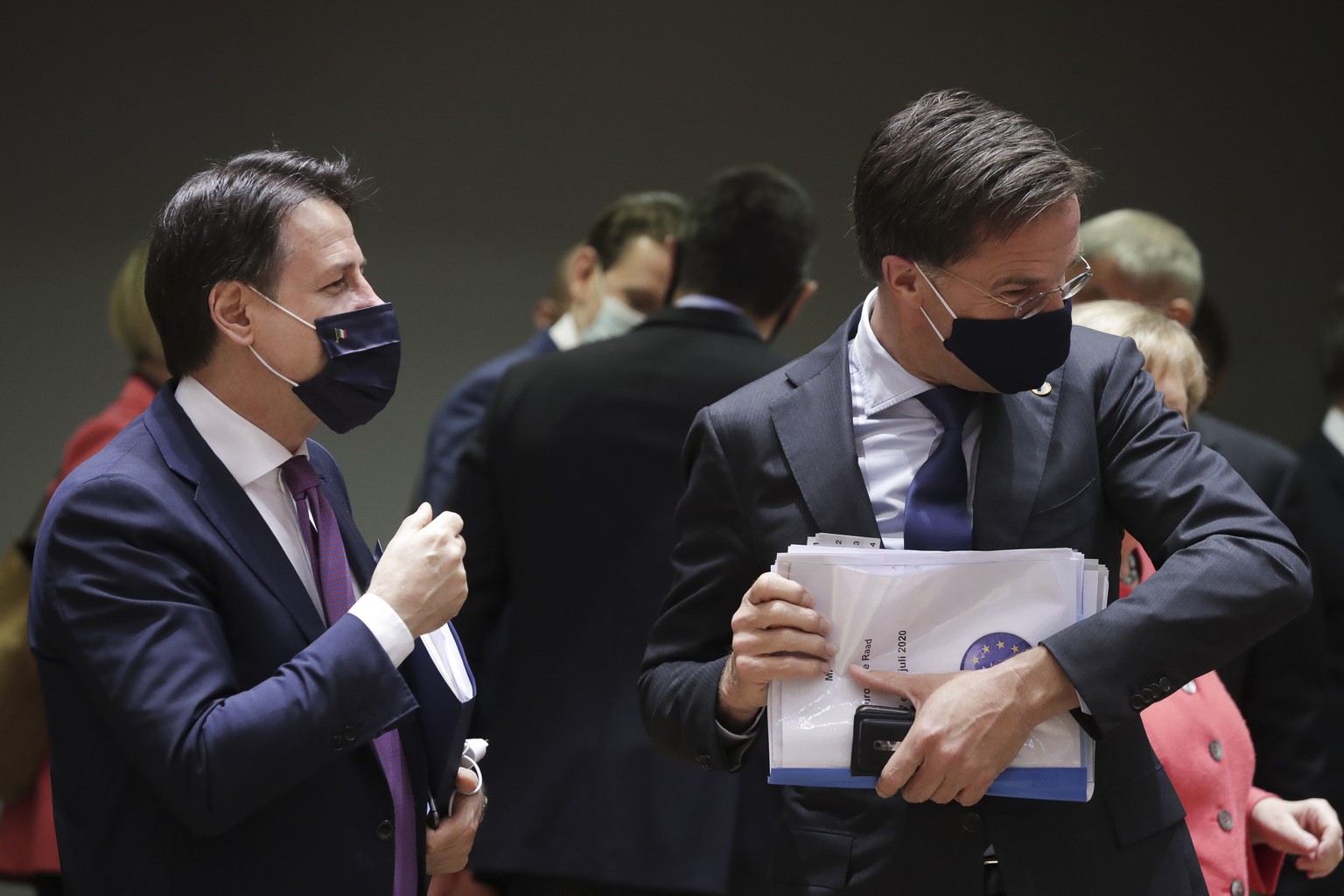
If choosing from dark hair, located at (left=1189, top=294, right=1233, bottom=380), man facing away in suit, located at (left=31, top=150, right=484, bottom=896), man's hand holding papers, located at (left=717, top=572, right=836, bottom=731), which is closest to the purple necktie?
man facing away in suit, located at (left=31, top=150, right=484, bottom=896)

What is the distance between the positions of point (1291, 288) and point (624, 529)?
4.14 metres

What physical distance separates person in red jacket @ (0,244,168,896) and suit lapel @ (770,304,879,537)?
5.53ft

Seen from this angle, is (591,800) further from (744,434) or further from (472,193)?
(472,193)

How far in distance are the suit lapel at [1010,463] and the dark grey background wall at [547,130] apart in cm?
387

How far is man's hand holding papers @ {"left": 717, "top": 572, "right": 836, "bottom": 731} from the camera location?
1.75 meters

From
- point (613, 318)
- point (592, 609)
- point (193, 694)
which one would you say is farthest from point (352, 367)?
point (613, 318)

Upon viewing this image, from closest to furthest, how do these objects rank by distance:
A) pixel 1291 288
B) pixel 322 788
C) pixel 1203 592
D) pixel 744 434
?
pixel 1203 592
pixel 322 788
pixel 744 434
pixel 1291 288

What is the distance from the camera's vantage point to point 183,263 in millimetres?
1973

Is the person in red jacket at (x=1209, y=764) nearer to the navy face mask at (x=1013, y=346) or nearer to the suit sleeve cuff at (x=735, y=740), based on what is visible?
the navy face mask at (x=1013, y=346)

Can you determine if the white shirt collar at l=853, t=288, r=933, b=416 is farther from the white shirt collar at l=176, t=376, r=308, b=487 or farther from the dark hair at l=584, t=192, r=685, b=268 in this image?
the dark hair at l=584, t=192, r=685, b=268

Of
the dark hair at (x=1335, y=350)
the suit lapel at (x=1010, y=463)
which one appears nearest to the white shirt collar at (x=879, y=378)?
the suit lapel at (x=1010, y=463)

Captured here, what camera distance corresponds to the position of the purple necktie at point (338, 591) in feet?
6.45

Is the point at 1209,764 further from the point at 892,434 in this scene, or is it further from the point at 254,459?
the point at 254,459

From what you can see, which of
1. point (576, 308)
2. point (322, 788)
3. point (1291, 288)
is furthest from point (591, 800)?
point (1291, 288)
